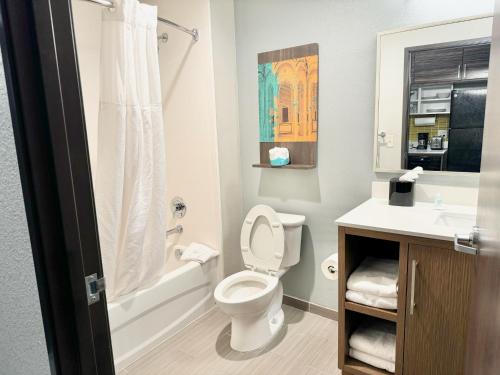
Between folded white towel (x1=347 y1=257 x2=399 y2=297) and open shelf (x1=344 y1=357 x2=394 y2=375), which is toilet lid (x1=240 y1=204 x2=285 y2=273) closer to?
folded white towel (x1=347 y1=257 x2=399 y2=297)

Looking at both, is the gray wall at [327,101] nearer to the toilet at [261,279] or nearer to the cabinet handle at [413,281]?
the toilet at [261,279]

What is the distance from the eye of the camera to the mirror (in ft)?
5.55

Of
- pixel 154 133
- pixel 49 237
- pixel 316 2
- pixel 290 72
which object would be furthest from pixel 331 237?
pixel 49 237

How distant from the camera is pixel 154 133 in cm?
204

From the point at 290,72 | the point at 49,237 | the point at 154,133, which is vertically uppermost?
the point at 290,72

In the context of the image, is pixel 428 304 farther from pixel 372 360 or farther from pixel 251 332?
pixel 251 332

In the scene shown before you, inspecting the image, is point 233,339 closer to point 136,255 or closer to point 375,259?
point 136,255

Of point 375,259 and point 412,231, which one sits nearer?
point 412,231

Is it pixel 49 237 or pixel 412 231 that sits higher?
pixel 49 237

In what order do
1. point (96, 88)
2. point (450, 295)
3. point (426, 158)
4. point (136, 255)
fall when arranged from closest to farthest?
point (450, 295) < point (426, 158) < point (136, 255) < point (96, 88)

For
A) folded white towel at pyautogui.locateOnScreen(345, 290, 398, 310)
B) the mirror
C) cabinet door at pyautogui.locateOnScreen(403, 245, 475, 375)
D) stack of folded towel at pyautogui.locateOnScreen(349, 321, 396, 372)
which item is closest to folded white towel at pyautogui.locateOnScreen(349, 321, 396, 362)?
stack of folded towel at pyautogui.locateOnScreen(349, 321, 396, 372)

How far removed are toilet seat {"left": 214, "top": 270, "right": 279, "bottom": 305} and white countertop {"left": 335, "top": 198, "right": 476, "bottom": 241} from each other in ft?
2.23

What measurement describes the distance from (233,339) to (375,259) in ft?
3.25

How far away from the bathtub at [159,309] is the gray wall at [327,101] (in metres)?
0.65
